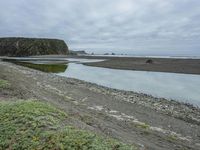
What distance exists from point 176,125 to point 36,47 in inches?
4994

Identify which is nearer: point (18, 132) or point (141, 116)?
point (18, 132)

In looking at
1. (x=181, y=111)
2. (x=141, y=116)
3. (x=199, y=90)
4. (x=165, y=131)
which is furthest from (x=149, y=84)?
(x=165, y=131)

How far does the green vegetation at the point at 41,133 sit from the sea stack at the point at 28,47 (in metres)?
126

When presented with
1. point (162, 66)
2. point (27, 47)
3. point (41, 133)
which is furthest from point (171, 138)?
point (27, 47)

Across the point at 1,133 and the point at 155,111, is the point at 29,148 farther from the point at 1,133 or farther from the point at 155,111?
the point at 155,111

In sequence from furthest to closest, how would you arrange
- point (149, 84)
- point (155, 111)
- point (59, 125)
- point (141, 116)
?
1. point (149, 84)
2. point (155, 111)
3. point (141, 116)
4. point (59, 125)

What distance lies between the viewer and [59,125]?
353 inches

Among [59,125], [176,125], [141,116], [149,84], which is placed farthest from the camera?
[149,84]

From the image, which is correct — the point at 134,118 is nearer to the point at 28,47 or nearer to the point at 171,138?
the point at 171,138

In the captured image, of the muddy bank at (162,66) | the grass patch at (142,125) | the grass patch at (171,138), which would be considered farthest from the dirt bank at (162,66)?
the grass patch at (171,138)

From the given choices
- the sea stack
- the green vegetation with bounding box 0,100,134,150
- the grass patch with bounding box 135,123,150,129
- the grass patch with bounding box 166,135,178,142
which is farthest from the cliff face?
the green vegetation with bounding box 0,100,134,150

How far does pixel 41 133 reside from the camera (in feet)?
26.9

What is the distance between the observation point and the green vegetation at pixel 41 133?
7.57 m

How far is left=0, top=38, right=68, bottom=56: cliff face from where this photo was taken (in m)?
133
